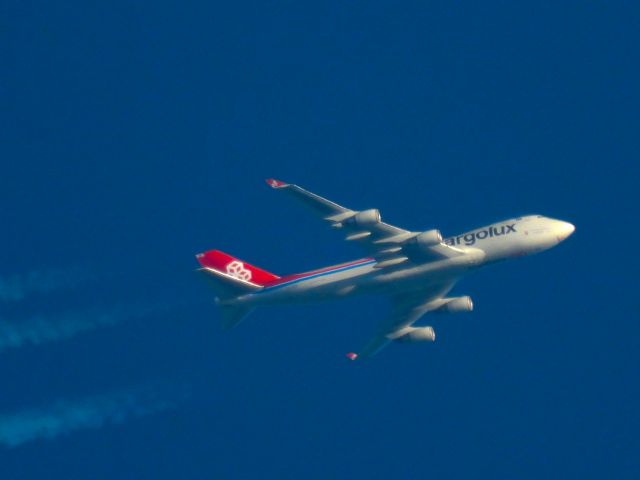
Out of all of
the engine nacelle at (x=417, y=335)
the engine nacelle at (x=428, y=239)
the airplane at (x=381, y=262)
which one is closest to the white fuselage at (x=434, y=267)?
the airplane at (x=381, y=262)

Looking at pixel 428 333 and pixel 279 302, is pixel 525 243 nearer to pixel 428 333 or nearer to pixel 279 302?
pixel 428 333

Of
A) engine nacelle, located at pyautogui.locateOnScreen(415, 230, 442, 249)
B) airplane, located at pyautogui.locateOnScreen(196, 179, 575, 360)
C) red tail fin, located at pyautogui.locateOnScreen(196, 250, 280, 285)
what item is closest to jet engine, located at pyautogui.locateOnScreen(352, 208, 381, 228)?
airplane, located at pyautogui.locateOnScreen(196, 179, 575, 360)

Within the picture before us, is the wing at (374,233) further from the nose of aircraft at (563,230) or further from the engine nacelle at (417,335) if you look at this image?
the engine nacelle at (417,335)

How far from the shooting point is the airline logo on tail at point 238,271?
107 meters

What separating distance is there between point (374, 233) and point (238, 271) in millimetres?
13110

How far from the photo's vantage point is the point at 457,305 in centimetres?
10738

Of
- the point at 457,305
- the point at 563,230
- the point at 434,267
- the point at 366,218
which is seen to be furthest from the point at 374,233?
the point at 563,230

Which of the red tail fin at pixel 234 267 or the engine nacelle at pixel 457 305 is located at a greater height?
the red tail fin at pixel 234 267

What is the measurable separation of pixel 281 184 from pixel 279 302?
11918mm

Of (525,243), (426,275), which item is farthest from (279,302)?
(525,243)

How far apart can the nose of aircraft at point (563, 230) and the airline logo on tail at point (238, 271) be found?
25.0m

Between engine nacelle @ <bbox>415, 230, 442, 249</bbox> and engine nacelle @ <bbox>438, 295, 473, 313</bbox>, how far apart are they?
936 centimetres

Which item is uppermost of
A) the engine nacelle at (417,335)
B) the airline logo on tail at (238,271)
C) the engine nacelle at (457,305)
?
the airline logo on tail at (238,271)

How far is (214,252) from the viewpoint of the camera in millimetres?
109625
